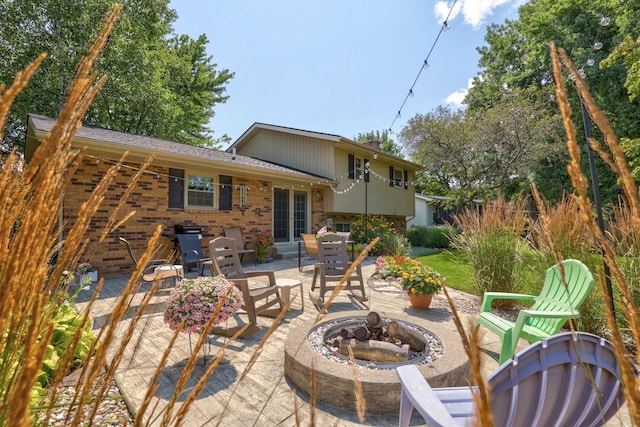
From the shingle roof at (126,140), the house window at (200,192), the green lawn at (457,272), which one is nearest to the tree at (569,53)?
the green lawn at (457,272)

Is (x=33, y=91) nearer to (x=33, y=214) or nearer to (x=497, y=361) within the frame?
(x=33, y=214)

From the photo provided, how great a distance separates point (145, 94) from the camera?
13.7 m

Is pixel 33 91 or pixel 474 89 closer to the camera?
pixel 33 91

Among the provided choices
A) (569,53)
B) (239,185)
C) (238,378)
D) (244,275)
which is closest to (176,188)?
(239,185)

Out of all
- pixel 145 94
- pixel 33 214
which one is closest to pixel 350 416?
pixel 33 214

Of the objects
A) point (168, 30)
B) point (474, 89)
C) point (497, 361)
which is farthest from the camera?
point (474, 89)

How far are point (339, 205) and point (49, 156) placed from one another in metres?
11.6

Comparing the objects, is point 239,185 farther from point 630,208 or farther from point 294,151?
point 630,208

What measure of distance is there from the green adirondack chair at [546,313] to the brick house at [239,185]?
4677mm

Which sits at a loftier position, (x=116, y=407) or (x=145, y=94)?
(x=145, y=94)

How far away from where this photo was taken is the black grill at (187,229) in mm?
7729

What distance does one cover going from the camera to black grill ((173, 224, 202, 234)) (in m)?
7.73

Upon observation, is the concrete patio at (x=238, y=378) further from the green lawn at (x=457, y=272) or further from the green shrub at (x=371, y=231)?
the green shrub at (x=371, y=231)

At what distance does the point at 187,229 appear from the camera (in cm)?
785
